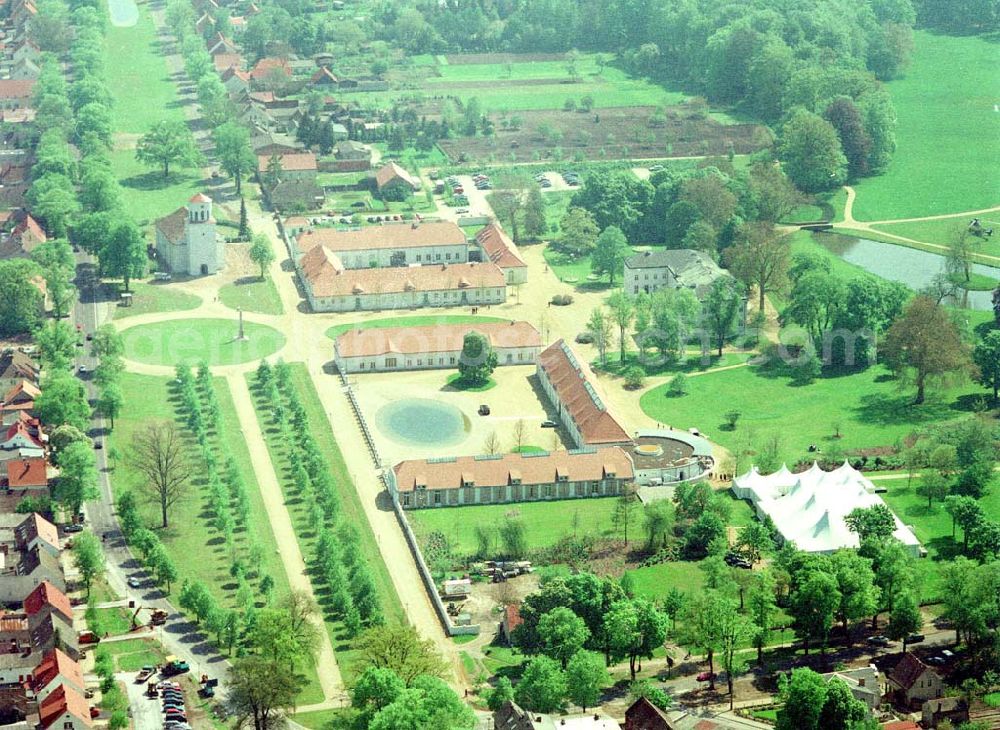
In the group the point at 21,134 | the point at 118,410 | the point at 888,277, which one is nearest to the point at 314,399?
the point at 118,410

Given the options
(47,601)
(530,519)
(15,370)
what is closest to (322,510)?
(530,519)

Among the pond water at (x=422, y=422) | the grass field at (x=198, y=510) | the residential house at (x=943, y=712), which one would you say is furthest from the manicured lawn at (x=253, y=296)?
the residential house at (x=943, y=712)

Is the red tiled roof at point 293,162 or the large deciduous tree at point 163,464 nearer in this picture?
the large deciduous tree at point 163,464

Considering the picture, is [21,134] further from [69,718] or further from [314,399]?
[69,718]

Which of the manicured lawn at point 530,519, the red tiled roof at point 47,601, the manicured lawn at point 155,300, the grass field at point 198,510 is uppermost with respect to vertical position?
the red tiled roof at point 47,601

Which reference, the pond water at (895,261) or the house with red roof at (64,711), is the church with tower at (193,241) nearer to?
the pond water at (895,261)

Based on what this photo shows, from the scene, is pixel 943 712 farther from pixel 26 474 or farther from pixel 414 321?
pixel 414 321

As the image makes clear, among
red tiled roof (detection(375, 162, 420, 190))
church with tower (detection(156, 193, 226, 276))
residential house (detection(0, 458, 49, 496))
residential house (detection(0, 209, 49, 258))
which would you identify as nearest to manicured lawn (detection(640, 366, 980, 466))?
residential house (detection(0, 458, 49, 496))
